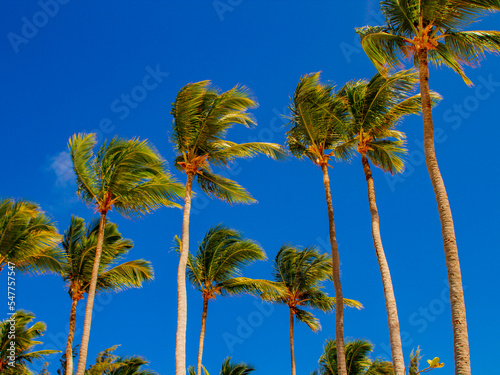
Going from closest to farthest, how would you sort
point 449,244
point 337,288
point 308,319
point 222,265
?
1. point 449,244
2. point 337,288
3. point 222,265
4. point 308,319

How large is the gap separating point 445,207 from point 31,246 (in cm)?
1188

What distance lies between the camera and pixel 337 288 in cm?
1315

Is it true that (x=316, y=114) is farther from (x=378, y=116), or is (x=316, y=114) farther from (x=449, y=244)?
(x=449, y=244)

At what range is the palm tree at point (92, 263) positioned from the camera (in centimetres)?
1584

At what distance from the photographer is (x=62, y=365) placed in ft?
49.0

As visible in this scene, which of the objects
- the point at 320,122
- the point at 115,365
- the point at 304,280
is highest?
the point at 320,122

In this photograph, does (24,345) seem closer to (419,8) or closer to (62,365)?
(62,365)

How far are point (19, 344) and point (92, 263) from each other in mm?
6262

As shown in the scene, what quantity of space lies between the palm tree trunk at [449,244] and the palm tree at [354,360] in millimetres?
13584

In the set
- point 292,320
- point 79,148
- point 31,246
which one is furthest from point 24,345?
point 292,320

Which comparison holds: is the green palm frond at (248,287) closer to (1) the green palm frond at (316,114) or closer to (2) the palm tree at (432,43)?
(1) the green palm frond at (316,114)

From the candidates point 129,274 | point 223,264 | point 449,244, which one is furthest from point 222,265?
point 449,244

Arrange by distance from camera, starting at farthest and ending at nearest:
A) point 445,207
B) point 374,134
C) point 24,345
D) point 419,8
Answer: point 24,345
point 374,134
point 419,8
point 445,207

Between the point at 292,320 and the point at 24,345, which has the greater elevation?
the point at 292,320
